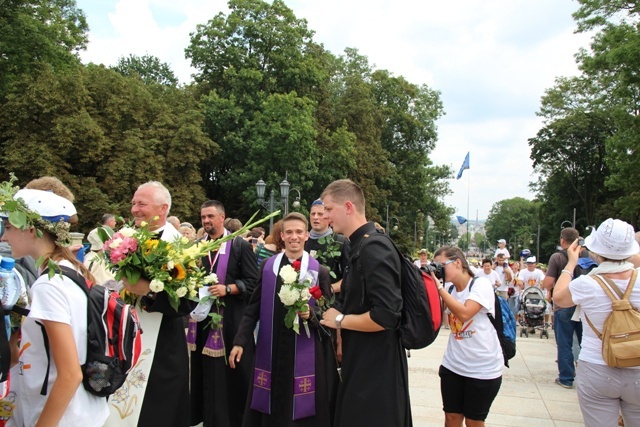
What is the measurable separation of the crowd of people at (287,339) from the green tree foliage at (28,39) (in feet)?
79.2

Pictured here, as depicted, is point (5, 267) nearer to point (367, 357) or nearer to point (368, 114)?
point (367, 357)

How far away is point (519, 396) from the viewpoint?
7.33 meters

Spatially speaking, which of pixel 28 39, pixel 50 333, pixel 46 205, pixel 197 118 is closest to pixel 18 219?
pixel 46 205

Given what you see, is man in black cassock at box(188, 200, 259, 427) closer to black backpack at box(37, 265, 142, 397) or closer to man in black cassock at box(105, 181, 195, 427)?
man in black cassock at box(105, 181, 195, 427)

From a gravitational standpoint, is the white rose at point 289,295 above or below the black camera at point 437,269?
below

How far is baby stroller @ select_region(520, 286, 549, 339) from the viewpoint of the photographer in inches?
512

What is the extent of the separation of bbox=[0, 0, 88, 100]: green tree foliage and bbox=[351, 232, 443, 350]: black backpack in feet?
88.1

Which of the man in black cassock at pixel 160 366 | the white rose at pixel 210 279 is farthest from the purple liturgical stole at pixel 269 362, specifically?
the man in black cassock at pixel 160 366

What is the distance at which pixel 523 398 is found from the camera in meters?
7.23

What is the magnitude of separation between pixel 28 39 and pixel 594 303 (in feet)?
91.9

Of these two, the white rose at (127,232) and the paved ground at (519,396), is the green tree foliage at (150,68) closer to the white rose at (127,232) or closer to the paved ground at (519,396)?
the paved ground at (519,396)

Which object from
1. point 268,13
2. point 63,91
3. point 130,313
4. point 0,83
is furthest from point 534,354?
point 268,13

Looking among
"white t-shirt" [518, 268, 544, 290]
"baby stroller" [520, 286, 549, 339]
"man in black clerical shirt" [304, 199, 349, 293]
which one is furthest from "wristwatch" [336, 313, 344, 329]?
"white t-shirt" [518, 268, 544, 290]

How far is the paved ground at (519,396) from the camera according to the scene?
626 cm
